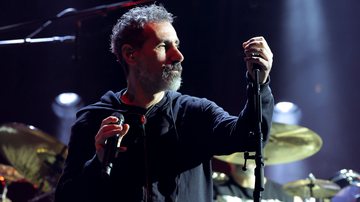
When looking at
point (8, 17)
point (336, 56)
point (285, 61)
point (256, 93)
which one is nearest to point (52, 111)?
point (8, 17)

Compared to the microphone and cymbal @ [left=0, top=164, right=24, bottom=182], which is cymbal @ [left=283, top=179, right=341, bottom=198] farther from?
the microphone

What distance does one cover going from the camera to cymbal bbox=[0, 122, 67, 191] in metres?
5.12

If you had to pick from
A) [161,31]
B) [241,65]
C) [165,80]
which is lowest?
[241,65]

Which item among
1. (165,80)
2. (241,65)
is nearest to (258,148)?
(165,80)

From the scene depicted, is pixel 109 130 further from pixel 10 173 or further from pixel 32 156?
pixel 10 173

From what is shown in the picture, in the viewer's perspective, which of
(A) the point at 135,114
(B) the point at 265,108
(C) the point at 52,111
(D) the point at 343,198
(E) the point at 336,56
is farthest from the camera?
(C) the point at 52,111

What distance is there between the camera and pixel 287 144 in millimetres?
5398

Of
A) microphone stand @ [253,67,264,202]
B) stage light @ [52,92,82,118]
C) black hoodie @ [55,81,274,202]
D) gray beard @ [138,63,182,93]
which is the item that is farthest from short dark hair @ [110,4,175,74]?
stage light @ [52,92,82,118]

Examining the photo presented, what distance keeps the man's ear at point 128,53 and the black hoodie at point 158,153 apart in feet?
1.03

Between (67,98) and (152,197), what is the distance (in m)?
6.91

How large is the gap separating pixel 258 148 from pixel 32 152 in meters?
3.82

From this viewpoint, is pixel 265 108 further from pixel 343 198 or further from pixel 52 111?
pixel 52 111

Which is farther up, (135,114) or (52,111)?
(135,114)

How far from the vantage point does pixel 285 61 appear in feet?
25.9
